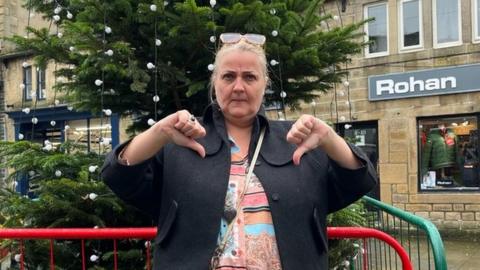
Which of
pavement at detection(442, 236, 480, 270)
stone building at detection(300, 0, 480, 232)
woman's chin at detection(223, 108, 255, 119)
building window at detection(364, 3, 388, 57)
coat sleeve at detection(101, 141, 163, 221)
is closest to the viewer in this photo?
coat sleeve at detection(101, 141, 163, 221)

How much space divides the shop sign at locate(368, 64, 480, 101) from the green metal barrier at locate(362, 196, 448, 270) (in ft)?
17.2

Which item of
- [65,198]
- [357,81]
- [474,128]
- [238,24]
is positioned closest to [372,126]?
[357,81]

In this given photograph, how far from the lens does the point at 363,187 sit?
196 cm

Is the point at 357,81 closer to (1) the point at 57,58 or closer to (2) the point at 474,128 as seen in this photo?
(2) the point at 474,128

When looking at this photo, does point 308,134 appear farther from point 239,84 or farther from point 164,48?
point 164,48

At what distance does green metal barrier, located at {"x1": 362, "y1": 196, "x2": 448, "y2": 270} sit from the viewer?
9.83 feet

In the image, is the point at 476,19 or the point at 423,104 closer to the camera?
the point at 476,19

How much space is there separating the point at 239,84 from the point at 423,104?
9.43 metres

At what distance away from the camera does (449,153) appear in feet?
34.6

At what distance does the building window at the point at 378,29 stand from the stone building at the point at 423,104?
0.02 m

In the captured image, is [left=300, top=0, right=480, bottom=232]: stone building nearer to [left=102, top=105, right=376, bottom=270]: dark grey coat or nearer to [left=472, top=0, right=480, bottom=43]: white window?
[left=472, top=0, right=480, bottom=43]: white window

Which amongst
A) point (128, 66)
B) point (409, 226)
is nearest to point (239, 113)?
point (128, 66)

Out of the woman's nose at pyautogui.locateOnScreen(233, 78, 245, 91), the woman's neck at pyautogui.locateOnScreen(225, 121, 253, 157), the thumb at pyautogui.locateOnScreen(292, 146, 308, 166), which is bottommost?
the thumb at pyautogui.locateOnScreen(292, 146, 308, 166)

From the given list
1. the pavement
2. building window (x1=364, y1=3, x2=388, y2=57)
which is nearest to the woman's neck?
the pavement
